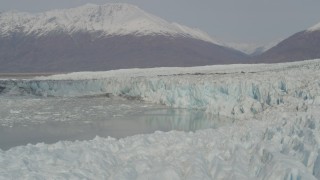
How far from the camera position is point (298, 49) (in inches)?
5005

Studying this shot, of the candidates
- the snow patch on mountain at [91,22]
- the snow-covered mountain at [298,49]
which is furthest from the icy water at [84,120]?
the snow patch on mountain at [91,22]

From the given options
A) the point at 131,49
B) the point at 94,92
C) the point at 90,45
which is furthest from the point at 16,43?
the point at 94,92

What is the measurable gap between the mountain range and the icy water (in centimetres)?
10133

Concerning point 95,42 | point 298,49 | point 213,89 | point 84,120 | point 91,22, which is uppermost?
point 91,22

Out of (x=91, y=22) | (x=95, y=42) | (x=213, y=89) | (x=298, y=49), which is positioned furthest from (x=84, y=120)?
(x=91, y=22)

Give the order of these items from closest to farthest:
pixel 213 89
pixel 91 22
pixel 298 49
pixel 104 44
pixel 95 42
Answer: pixel 213 89 < pixel 298 49 < pixel 104 44 < pixel 95 42 < pixel 91 22

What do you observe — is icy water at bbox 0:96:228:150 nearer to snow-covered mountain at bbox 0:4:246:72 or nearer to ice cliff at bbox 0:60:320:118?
ice cliff at bbox 0:60:320:118

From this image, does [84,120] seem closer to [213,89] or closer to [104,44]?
[213,89]

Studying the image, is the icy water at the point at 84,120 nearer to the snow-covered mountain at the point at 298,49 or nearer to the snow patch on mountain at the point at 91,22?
the snow-covered mountain at the point at 298,49

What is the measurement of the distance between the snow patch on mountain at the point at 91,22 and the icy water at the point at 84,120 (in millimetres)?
139456

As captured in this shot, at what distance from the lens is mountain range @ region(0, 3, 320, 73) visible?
134m

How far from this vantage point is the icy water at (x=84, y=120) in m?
15.4

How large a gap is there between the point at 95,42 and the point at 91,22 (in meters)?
22.5

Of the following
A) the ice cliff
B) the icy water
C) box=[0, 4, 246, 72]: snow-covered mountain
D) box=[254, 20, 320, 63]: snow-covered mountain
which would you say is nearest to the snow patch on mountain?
box=[0, 4, 246, 72]: snow-covered mountain
